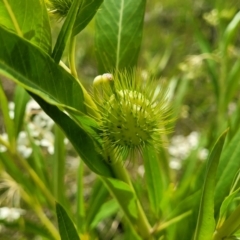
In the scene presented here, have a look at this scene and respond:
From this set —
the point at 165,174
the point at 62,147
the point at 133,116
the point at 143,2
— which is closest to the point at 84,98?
the point at 133,116

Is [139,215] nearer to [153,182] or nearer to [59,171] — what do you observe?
[153,182]

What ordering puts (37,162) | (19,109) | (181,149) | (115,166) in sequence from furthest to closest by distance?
1. (181,149)
2. (37,162)
3. (19,109)
4. (115,166)

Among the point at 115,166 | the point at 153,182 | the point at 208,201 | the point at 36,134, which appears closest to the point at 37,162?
the point at 36,134

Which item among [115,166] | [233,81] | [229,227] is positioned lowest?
[229,227]

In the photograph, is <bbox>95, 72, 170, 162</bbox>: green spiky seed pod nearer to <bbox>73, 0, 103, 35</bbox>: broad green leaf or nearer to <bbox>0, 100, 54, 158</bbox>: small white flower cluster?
<bbox>73, 0, 103, 35</bbox>: broad green leaf

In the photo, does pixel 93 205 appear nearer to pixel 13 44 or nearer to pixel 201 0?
pixel 13 44

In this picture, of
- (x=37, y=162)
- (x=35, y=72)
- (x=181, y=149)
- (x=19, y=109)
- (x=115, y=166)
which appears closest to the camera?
(x=35, y=72)

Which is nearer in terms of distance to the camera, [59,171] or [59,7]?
[59,7]
